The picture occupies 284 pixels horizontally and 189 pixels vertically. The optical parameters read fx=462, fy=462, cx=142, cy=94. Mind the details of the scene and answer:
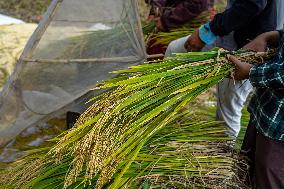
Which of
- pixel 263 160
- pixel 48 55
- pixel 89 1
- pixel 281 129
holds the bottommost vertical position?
pixel 263 160

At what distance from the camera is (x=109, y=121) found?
1.86 meters

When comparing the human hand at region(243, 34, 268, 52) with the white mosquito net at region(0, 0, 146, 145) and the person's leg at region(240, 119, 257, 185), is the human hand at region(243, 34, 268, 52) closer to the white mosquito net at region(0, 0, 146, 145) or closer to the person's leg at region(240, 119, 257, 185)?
the person's leg at region(240, 119, 257, 185)

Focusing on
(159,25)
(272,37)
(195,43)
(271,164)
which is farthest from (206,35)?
(271,164)

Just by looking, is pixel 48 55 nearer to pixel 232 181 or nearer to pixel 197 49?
pixel 197 49

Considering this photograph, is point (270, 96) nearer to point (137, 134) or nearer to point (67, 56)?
point (137, 134)

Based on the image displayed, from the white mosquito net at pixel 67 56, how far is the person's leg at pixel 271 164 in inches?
42.1

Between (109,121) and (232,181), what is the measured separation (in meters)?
0.63

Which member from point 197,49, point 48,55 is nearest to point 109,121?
point 48,55

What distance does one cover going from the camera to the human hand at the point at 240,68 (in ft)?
6.33

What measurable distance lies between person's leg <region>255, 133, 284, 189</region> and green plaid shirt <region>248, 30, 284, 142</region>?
0.04 meters

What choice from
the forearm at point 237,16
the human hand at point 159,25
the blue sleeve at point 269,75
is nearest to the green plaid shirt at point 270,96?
the blue sleeve at point 269,75

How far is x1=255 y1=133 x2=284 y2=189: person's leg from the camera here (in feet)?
6.30

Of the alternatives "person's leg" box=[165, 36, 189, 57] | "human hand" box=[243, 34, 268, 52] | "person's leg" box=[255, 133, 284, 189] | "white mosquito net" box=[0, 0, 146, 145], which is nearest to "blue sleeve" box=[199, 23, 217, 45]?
"person's leg" box=[165, 36, 189, 57]

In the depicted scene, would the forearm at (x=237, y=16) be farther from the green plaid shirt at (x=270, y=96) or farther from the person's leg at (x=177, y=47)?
the green plaid shirt at (x=270, y=96)
